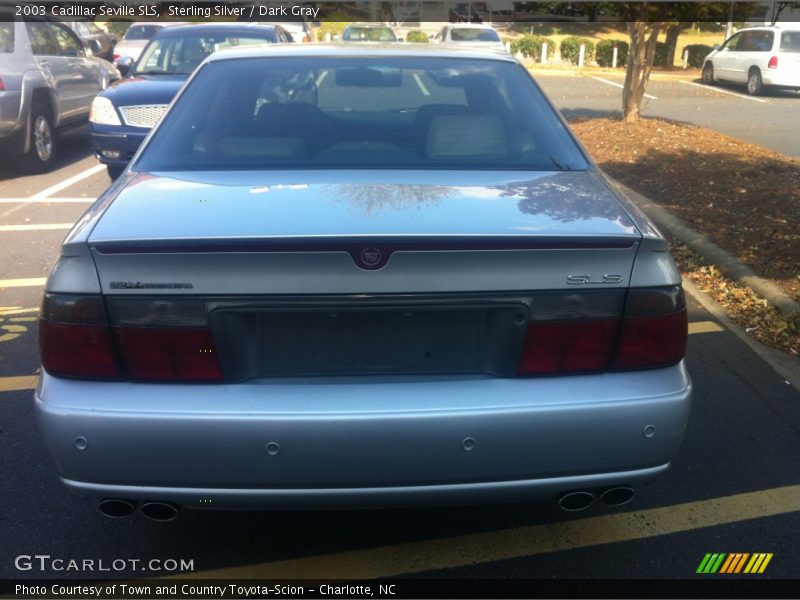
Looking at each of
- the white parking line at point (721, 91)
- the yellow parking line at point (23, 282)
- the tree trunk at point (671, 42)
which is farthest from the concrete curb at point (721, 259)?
the tree trunk at point (671, 42)

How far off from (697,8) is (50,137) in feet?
87.5

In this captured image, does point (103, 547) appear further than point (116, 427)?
Yes

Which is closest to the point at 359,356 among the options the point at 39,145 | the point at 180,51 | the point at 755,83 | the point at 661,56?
the point at 180,51

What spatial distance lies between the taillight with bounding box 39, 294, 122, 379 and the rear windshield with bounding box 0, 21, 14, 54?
821 cm

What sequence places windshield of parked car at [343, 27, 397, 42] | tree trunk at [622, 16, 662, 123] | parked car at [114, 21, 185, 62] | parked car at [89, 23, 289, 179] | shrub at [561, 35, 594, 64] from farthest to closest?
1. shrub at [561, 35, 594, 64]
2. windshield of parked car at [343, 27, 397, 42]
3. parked car at [114, 21, 185, 62]
4. tree trunk at [622, 16, 662, 123]
5. parked car at [89, 23, 289, 179]

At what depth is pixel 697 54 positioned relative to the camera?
104ft

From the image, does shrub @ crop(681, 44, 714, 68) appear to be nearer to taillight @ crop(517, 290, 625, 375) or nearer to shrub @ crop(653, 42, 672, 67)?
shrub @ crop(653, 42, 672, 67)

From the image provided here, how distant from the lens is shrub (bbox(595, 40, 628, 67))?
31984mm

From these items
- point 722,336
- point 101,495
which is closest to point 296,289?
point 101,495

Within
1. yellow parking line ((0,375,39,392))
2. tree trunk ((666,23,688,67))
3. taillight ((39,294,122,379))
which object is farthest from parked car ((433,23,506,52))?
taillight ((39,294,122,379))

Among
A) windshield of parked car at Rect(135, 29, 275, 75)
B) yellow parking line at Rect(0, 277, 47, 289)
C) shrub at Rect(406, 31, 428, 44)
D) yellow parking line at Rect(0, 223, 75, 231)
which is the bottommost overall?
shrub at Rect(406, 31, 428, 44)

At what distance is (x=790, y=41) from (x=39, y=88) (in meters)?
17.6

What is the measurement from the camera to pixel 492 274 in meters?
2.44

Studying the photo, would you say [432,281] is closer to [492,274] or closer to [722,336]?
[492,274]
